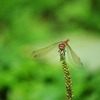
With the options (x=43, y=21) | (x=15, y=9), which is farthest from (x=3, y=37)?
(x=43, y=21)

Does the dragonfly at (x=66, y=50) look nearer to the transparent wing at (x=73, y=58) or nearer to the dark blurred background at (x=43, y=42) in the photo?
the transparent wing at (x=73, y=58)

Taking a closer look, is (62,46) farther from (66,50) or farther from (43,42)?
(43,42)

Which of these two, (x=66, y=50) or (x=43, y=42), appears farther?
(x=43, y=42)

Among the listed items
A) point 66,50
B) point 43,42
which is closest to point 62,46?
point 66,50

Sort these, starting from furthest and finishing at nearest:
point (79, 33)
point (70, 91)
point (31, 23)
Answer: point (31, 23) < point (79, 33) < point (70, 91)

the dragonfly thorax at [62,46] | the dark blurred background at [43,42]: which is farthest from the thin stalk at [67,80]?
the dark blurred background at [43,42]

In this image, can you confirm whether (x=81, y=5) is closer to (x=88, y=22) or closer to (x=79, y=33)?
(x=88, y=22)

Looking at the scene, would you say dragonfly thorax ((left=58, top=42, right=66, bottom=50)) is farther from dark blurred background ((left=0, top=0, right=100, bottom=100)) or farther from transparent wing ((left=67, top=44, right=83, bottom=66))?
dark blurred background ((left=0, top=0, right=100, bottom=100))

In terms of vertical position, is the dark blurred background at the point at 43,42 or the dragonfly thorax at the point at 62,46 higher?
the dark blurred background at the point at 43,42
